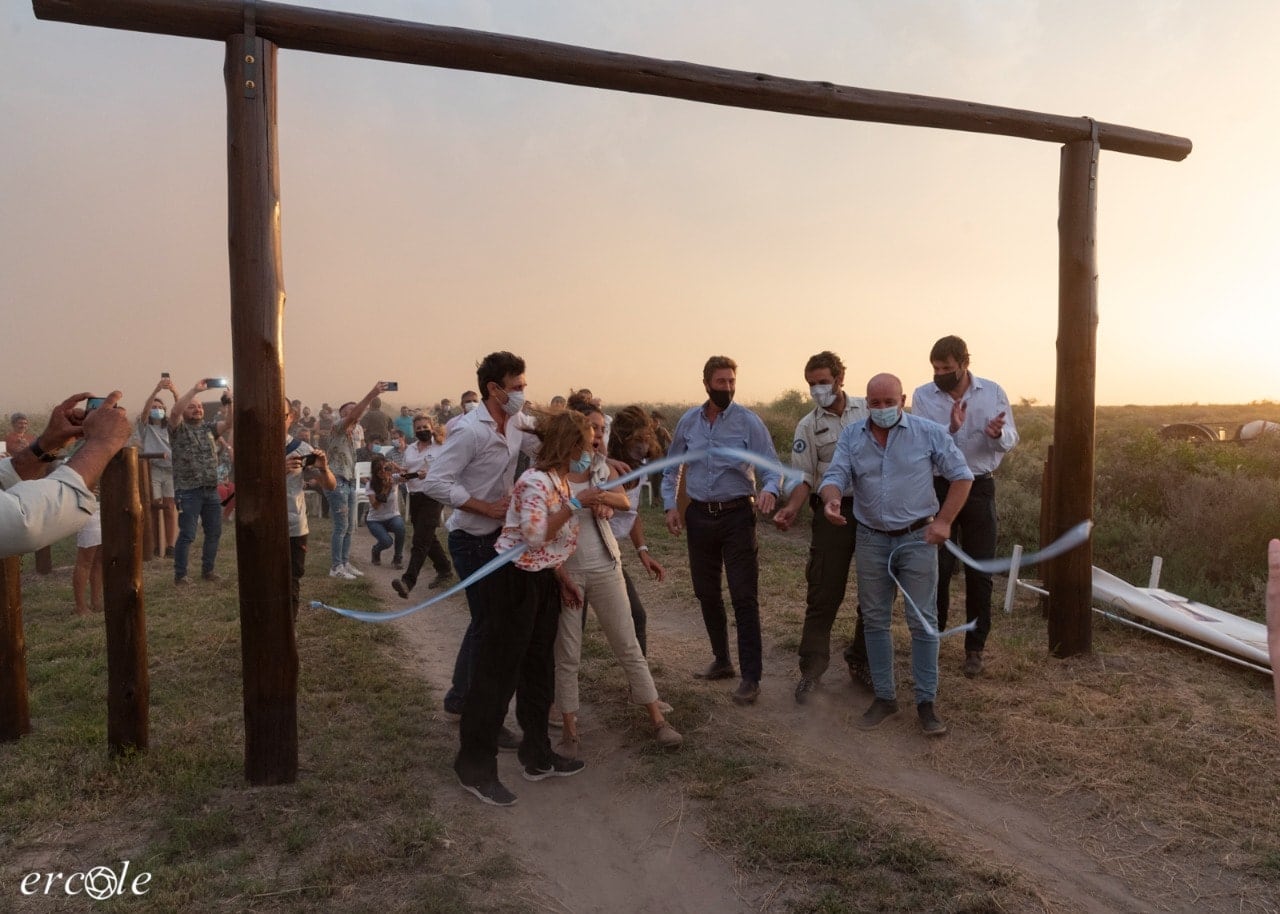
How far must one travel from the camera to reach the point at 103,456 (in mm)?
2760

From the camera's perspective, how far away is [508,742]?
5.43m

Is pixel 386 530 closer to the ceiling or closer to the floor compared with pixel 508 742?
closer to the ceiling

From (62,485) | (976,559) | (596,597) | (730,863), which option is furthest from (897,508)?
(62,485)

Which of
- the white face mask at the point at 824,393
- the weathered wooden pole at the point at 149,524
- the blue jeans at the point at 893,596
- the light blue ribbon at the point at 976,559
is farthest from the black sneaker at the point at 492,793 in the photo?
the weathered wooden pole at the point at 149,524

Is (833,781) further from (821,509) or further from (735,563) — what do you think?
(821,509)

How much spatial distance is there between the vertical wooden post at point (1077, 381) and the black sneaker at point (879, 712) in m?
2.03

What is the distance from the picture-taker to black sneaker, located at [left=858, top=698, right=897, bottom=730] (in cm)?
571

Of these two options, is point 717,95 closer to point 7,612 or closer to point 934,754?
point 934,754

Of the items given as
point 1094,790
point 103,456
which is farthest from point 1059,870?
point 103,456

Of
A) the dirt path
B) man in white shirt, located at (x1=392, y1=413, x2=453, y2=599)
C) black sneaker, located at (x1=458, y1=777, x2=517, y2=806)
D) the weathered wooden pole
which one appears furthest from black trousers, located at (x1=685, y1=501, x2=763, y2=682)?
the weathered wooden pole

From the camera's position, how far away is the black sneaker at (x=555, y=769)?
4910 millimetres

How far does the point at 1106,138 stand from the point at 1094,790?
5109mm

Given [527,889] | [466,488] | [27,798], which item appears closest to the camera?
[527,889]

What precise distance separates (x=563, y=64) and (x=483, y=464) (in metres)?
2.47
